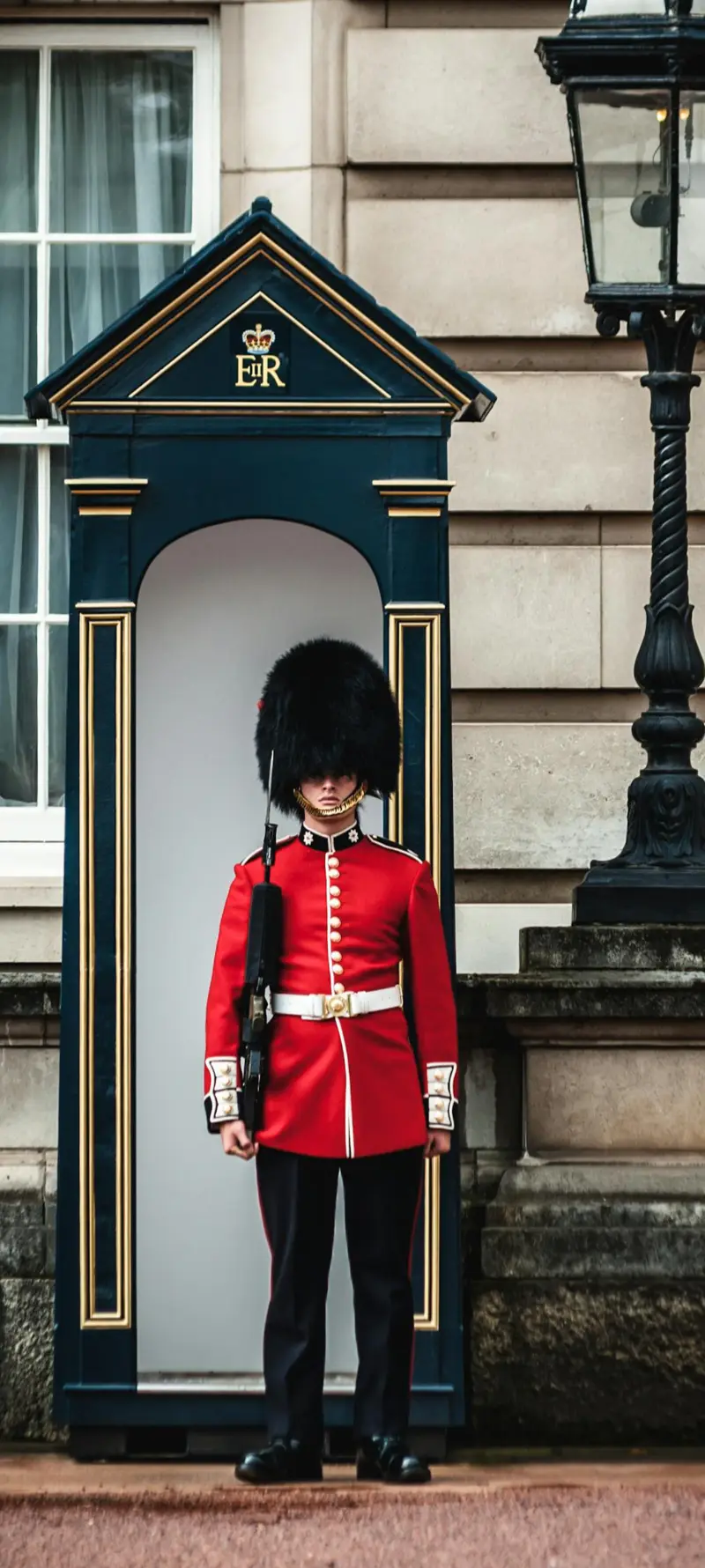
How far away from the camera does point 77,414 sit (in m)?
4.79

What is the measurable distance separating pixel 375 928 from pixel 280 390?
3.73ft

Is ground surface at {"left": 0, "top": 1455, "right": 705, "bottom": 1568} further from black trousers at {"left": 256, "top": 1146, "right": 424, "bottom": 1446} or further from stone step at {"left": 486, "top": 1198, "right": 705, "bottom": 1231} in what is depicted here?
stone step at {"left": 486, "top": 1198, "right": 705, "bottom": 1231}

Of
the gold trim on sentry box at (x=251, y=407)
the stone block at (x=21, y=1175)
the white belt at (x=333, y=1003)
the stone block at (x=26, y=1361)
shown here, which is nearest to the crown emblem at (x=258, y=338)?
the gold trim on sentry box at (x=251, y=407)

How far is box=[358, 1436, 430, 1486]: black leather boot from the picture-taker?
4.52 m

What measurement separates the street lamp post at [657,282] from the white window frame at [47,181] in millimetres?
1524

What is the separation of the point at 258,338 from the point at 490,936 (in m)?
2.11

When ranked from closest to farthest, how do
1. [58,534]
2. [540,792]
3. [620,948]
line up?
1. [620,948]
2. [540,792]
3. [58,534]

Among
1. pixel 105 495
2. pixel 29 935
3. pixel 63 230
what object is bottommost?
pixel 29 935

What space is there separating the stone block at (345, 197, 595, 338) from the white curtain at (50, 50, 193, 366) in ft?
1.80

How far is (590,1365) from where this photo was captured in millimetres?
5070

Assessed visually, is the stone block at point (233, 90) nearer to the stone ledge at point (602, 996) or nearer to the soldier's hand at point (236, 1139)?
the stone ledge at point (602, 996)

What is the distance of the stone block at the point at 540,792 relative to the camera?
6.37 m

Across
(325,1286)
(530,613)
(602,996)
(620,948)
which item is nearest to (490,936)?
(530,613)

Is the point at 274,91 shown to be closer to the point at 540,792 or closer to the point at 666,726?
the point at 540,792
